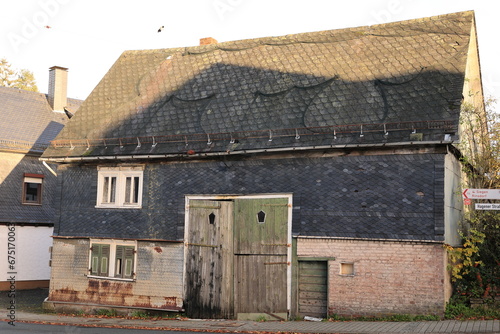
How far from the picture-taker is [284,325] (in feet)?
50.6

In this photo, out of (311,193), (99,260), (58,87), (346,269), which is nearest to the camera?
(346,269)

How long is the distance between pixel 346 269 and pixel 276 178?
10.5 feet

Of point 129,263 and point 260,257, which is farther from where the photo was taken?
point 129,263

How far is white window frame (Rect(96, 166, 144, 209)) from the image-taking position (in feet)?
62.6

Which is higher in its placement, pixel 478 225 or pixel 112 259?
pixel 478 225

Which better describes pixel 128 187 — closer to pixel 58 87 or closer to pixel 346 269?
pixel 346 269

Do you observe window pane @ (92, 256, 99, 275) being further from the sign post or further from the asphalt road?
the sign post

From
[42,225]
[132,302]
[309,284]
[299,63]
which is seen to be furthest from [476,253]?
[42,225]

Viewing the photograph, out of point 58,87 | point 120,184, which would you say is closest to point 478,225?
point 120,184

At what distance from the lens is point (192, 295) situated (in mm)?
17828

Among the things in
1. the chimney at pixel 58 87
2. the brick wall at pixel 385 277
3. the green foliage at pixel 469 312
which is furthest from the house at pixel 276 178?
the chimney at pixel 58 87

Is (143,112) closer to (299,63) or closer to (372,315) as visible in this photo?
(299,63)

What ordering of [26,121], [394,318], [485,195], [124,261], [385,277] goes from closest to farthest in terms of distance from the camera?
[485,195] < [394,318] < [385,277] < [124,261] < [26,121]

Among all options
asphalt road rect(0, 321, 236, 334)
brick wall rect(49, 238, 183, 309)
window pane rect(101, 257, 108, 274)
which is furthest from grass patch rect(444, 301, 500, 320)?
window pane rect(101, 257, 108, 274)
